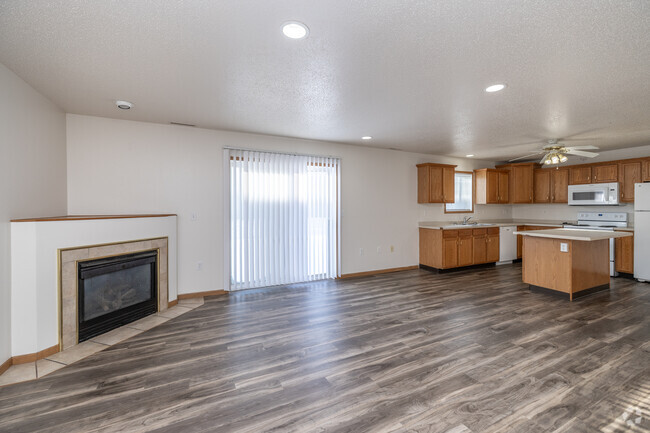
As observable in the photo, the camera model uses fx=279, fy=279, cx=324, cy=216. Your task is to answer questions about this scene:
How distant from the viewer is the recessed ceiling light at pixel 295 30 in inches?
72.3

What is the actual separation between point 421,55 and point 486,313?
10.2ft

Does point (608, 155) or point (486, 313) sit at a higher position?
point (608, 155)

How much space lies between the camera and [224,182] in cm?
439

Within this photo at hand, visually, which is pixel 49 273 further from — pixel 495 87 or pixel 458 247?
pixel 458 247

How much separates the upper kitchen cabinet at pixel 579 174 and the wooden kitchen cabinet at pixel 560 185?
3.8 inches

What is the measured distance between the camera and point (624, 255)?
5.26 meters

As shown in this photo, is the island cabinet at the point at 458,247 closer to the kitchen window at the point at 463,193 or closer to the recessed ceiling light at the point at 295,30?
the kitchen window at the point at 463,193

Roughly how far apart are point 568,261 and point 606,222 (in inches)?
112

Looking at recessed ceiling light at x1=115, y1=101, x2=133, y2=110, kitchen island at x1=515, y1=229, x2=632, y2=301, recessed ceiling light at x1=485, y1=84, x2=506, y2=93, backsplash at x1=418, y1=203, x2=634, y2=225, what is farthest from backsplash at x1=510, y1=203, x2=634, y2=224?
recessed ceiling light at x1=115, y1=101, x2=133, y2=110

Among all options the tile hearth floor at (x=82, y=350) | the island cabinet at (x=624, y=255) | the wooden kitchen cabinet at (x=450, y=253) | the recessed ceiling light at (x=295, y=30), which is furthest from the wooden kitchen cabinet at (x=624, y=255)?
the tile hearth floor at (x=82, y=350)

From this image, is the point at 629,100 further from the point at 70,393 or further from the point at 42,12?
the point at 70,393

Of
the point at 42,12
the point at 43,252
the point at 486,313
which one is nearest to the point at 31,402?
the point at 43,252

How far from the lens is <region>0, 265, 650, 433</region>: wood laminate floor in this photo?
177 centimetres

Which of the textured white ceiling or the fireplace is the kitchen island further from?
the fireplace
